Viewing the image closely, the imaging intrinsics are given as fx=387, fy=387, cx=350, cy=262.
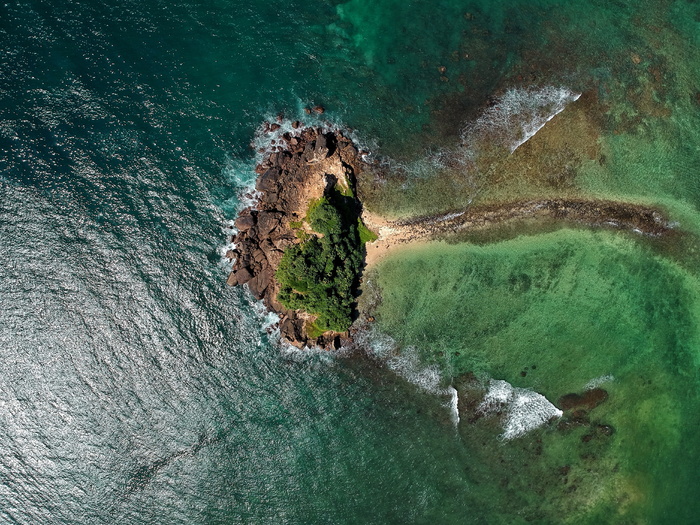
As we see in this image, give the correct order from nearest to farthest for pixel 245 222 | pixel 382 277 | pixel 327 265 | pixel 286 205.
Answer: pixel 327 265
pixel 286 205
pixel 245 222
pixel 382 277

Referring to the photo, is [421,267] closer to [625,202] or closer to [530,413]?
[530,413]

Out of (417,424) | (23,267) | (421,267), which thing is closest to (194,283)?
(23,267)

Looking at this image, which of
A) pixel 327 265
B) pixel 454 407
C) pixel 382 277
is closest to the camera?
pixel 327 265

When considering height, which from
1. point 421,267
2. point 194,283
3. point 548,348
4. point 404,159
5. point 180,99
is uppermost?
point 404,159

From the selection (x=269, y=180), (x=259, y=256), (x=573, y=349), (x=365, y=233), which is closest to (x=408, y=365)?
(x=365, y=233)

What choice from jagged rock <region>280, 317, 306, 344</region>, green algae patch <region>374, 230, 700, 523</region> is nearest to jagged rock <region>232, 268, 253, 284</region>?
jagged rock <region>280, 317, 306, 344</region>

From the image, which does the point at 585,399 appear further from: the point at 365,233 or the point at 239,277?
the point at 239,277
